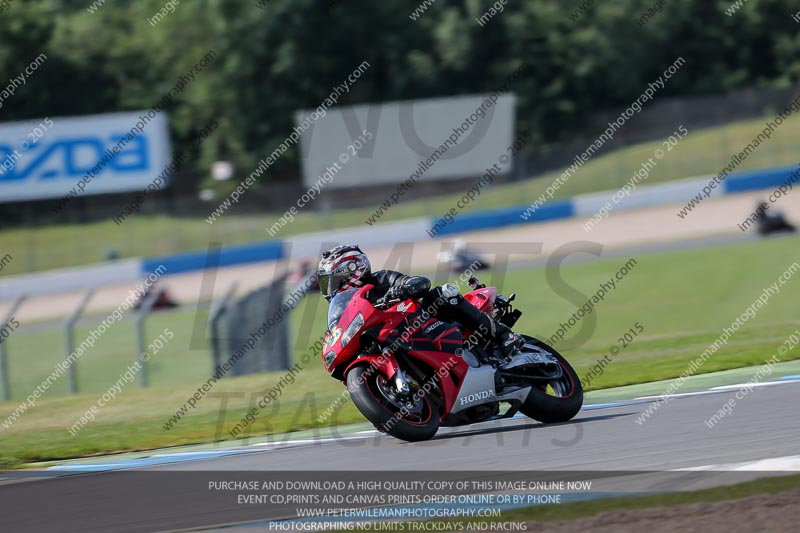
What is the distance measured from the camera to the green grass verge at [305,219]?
36.6m

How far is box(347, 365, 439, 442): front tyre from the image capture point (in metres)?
7.93

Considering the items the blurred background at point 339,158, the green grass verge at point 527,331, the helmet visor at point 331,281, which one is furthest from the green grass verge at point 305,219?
the helmet visor at point 331,281

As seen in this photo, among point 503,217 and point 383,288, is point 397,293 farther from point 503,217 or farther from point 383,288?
point 503,217

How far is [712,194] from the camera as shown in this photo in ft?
117

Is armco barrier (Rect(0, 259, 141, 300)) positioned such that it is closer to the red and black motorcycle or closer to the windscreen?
the windscreen

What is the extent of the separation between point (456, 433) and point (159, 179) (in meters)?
28.5

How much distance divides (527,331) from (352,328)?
46.2 ft

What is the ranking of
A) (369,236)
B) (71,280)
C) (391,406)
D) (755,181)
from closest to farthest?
(391,406) < (71,280) < (369,236) < (755,181)

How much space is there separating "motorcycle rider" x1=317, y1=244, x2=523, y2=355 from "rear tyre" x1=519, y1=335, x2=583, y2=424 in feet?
1.33

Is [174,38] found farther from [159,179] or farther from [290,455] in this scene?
[290,455]

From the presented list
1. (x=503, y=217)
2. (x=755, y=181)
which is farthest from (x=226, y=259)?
(x=755, y=181)

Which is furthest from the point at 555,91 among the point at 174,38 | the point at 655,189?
the point at 174,38

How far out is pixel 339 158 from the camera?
132 ft

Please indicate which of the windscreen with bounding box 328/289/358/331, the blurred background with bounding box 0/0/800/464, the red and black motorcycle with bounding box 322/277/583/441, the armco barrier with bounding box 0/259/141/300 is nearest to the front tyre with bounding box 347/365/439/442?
the red and black motorcycle with bounding box 322/277/583/441
